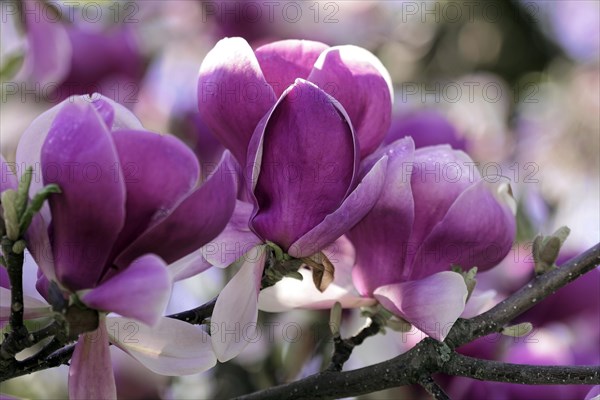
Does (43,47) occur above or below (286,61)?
below

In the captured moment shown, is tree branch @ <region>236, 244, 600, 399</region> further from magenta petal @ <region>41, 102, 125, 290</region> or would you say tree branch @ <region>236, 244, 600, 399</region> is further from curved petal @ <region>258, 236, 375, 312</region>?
magenta petal @ <region>41, 102, 125, 290</region>

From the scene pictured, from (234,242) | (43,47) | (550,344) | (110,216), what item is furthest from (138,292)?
(43,47)

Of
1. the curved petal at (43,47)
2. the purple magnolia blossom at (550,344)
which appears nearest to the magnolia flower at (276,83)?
the purple magnolia blossom at (550,344)

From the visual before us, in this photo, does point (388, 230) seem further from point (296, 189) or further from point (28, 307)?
point (28, 307)

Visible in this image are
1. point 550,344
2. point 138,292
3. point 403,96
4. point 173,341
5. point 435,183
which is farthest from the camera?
point 403,96

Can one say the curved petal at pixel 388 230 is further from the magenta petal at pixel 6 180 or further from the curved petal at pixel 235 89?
the magenta petal at pixel 6 180

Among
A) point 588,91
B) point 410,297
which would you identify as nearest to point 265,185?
point 410,297

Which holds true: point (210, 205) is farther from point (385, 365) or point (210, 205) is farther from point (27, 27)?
point (27, 27)

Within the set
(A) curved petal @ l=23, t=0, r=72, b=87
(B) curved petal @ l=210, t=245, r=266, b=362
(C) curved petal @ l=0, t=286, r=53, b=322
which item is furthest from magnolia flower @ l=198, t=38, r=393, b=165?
(A) curved petal @ l=23, t=0, r=72, b=87
